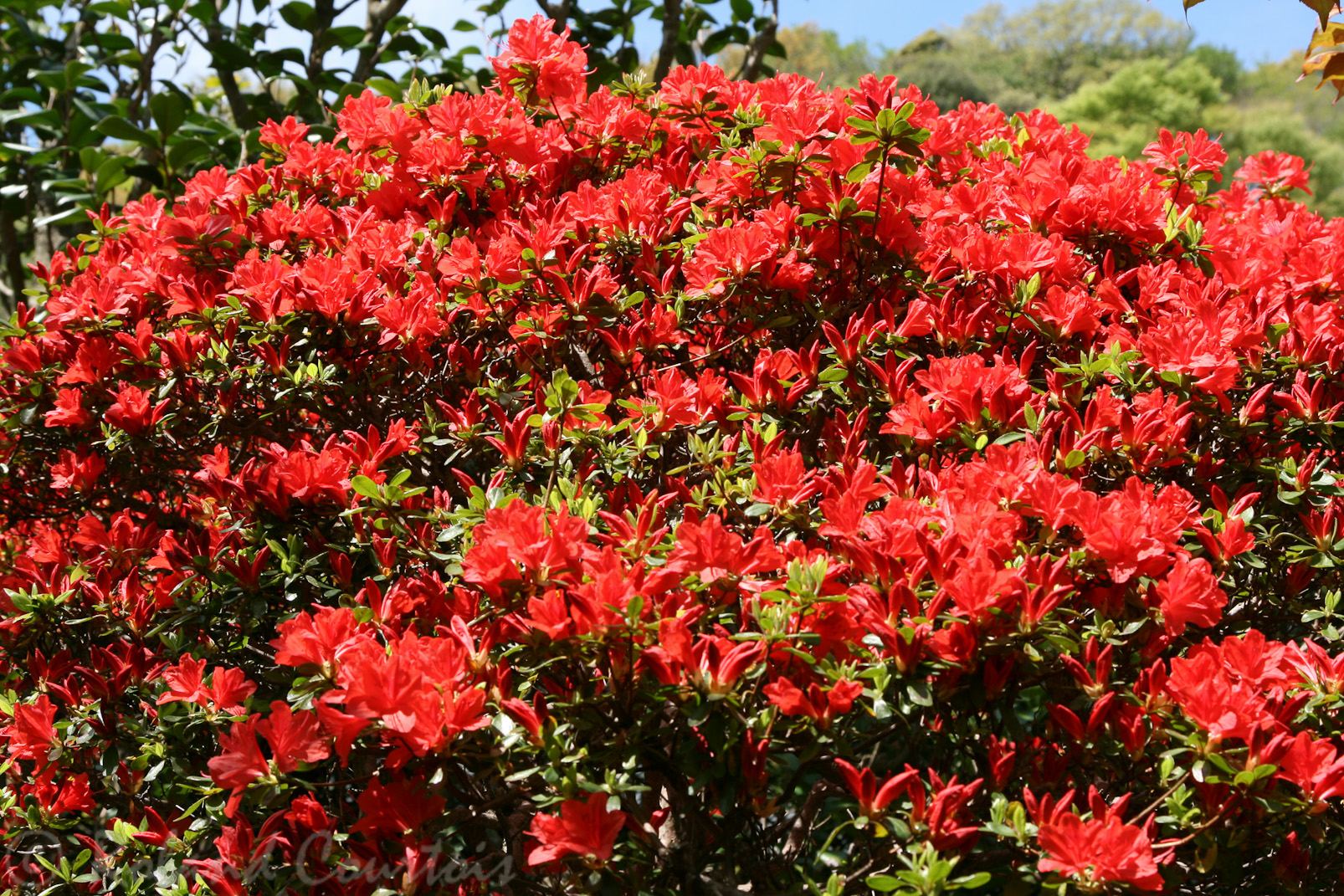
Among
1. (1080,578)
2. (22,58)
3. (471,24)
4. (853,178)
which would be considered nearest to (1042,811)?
(1080,578)

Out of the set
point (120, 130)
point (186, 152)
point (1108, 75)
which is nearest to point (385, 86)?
point (186, 152)

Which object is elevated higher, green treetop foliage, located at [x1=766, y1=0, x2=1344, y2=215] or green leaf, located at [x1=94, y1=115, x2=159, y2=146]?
green treetop foliage, located at [x1=766, y1=0, x2=1344, y2=215]

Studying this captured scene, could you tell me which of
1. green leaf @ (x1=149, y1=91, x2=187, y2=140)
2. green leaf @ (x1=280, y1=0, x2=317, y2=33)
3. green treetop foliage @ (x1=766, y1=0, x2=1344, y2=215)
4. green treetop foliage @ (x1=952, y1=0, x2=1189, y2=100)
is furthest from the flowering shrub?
Result: green treetop foliage @ (x1=952, y1=0, x2=1189, y2=100)

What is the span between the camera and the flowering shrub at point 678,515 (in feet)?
5.05

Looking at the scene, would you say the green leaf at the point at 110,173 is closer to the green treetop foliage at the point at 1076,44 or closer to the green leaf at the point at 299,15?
the green leaf at the point at 299,15

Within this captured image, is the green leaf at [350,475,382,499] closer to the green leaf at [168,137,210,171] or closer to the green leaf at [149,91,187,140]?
the green leaf at [168,137,210,171]

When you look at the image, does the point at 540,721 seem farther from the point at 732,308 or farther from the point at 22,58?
the point at 22,58

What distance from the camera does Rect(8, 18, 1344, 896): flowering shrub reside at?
1.54 meters

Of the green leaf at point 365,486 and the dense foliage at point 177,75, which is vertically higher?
the dense foliage at point 177,75

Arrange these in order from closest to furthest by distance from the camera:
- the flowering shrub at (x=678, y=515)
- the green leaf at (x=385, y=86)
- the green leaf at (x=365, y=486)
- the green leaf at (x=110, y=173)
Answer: the flowering shrub at (x=678, y=515), the green leaf at (x=365, y=486), the green leaf at (x=110, y=173), the green leaf at (x=385, y=86)

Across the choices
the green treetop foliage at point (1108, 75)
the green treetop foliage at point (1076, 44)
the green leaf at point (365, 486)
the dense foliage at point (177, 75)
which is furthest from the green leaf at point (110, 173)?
the green treetop foliage at point (1076, 44)

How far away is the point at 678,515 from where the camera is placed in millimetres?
2102

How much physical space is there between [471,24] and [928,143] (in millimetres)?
4006

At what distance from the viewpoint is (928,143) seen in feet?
8.20
